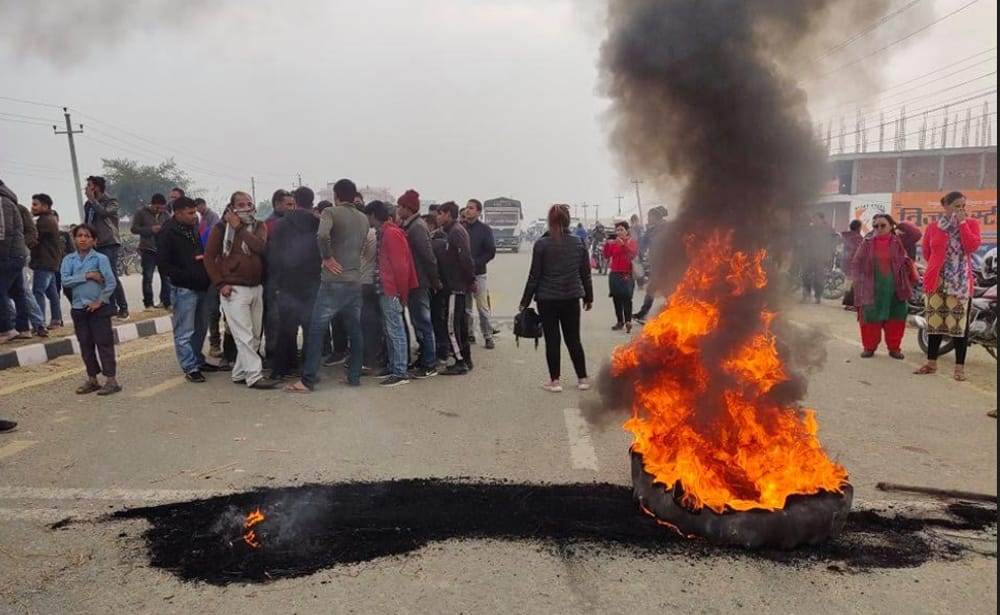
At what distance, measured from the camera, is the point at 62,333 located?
28.2 feet

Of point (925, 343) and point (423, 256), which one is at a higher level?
point (423, 256)

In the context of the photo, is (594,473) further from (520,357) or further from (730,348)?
(520,357)

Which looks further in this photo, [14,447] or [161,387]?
[161,387]

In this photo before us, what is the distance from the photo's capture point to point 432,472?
413 centimetres

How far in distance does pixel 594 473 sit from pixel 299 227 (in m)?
3.95

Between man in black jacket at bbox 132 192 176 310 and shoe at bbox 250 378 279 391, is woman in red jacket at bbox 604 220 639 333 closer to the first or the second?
shoe at bbox 250 378 279 391

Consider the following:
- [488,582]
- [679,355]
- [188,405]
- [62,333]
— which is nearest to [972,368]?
[679,355]

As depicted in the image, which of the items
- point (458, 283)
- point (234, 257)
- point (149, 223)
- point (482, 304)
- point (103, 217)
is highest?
point (103, 217)

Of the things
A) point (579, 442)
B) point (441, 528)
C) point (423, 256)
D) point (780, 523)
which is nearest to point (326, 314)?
point (423, 256)

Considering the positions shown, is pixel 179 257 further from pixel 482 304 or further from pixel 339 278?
pixel 482 304

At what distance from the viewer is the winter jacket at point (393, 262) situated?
254 inches

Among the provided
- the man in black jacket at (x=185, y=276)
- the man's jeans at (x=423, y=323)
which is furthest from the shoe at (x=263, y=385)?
the man's jeans at (x=423, y=323)

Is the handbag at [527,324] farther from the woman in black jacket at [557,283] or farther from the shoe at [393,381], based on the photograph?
the shoe at [393,381]

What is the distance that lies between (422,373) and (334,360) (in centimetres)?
133
